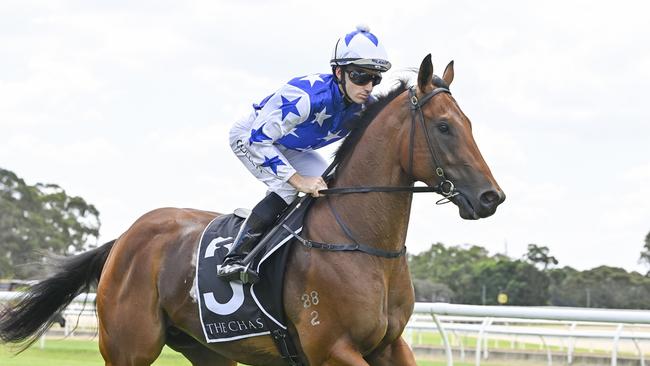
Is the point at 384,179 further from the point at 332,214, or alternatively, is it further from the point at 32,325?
the point at 32,325

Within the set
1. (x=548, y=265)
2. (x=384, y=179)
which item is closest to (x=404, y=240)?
(x=384, y=179)

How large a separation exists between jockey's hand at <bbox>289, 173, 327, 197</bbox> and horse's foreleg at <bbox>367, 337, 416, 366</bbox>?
93 cm

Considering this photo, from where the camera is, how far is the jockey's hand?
5.36m

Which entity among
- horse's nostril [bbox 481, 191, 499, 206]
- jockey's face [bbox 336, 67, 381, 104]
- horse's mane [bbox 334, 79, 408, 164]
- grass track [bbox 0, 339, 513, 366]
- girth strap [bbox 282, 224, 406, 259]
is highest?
jockey's face [bbox 336, 67, 381, 104]

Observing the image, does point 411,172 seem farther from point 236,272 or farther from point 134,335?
point 134,335

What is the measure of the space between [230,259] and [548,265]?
19253mm

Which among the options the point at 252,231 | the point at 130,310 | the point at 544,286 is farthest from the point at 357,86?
the point at 544,286

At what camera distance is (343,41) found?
215 inches

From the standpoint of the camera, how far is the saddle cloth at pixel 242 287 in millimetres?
5434

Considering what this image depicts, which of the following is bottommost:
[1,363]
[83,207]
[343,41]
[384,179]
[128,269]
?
[1,363]

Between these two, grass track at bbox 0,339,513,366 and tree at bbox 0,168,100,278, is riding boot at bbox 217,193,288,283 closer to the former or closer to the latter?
grass track at bbox 0,339,513,366

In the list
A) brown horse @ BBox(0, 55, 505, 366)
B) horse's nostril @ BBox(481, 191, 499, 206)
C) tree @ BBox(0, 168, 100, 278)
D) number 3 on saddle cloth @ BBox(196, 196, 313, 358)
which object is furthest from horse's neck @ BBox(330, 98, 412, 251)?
tree @ BBox(0, 168, 100, 278)

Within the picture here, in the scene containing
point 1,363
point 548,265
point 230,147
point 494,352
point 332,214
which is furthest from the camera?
point 548,265

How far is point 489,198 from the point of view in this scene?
4.86 metres
